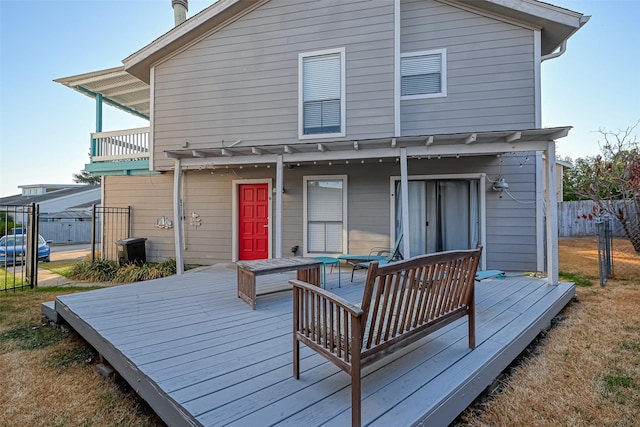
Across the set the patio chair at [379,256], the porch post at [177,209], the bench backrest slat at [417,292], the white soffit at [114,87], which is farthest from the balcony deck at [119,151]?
the bench backrest slat at [417,292]

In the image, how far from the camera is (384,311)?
172 centimetres

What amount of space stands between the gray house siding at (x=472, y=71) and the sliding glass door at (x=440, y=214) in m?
1.15

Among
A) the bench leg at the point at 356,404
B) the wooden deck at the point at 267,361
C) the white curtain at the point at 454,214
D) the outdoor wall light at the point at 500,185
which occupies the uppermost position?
the outdoor wall light at the point at 500,185

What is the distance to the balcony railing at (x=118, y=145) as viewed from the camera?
8.48 metres

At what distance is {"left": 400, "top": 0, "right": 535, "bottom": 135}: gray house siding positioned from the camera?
19.8 ft

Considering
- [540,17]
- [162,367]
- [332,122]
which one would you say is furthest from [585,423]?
[540,17]

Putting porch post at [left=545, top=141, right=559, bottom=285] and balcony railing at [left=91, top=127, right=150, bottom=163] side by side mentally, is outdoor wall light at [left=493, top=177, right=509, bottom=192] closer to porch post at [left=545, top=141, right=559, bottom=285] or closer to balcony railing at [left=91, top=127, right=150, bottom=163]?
porch post at [left=545, top=141, right=559, bottom=285]

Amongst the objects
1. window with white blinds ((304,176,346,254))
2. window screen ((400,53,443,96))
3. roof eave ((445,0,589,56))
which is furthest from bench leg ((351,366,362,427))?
roof eave ((445,0,589,56))

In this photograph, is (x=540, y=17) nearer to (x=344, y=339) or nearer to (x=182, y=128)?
(x=344, y=339)

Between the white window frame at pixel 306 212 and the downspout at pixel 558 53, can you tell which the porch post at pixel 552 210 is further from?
the white window frame at pixel 306 212

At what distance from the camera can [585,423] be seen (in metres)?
2.02

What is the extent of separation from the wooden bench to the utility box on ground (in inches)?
282

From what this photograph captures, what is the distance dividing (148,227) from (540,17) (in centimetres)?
981

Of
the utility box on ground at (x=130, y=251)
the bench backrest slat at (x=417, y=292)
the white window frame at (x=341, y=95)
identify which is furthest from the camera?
the utility box on ground at (x=130, y=251)
